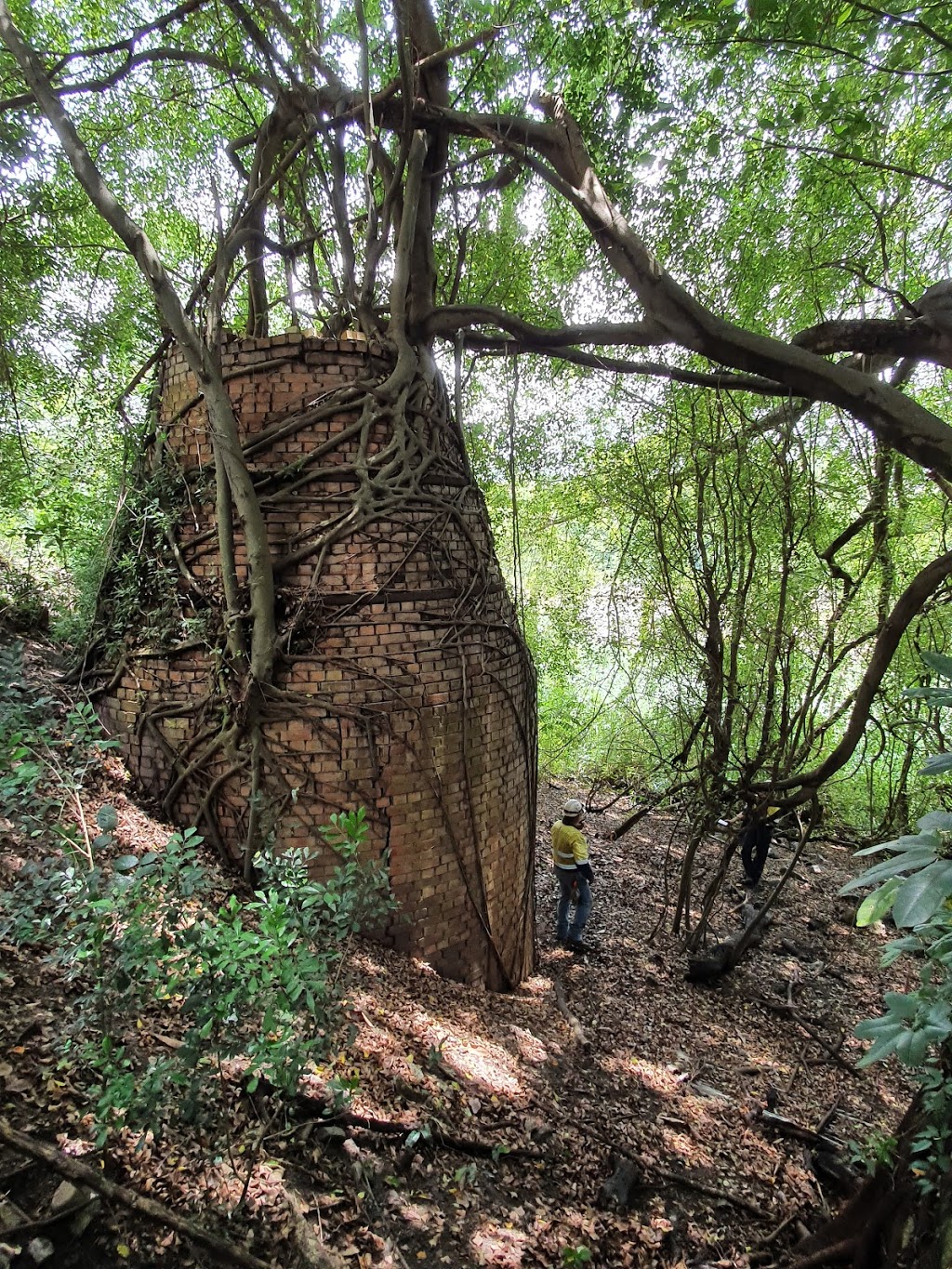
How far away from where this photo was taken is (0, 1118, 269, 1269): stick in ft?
6.70

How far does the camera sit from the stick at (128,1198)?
2.04 meters

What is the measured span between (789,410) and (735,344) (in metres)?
1.03

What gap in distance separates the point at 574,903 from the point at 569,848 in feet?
2.31

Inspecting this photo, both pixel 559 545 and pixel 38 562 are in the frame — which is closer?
pixel 38 562

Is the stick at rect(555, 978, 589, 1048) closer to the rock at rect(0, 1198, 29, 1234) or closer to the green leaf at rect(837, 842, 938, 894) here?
the rock at rect(0, 1198, 29, 1234)

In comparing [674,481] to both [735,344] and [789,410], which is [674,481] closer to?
[789,410]

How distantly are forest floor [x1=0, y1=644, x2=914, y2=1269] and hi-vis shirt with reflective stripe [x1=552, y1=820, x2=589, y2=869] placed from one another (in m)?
1.03

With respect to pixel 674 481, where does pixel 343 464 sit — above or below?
below

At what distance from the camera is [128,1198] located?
6.76 ft

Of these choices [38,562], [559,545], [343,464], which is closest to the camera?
[343,464]

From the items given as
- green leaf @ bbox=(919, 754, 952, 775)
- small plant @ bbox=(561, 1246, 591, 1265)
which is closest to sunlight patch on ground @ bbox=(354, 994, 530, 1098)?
small plant @ bbox=(561, 1246, 591, 1265)

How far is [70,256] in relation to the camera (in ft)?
22.9

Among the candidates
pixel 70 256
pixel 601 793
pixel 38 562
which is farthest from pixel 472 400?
pixel 601 793

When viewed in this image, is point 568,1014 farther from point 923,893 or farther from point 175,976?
point 923,893
